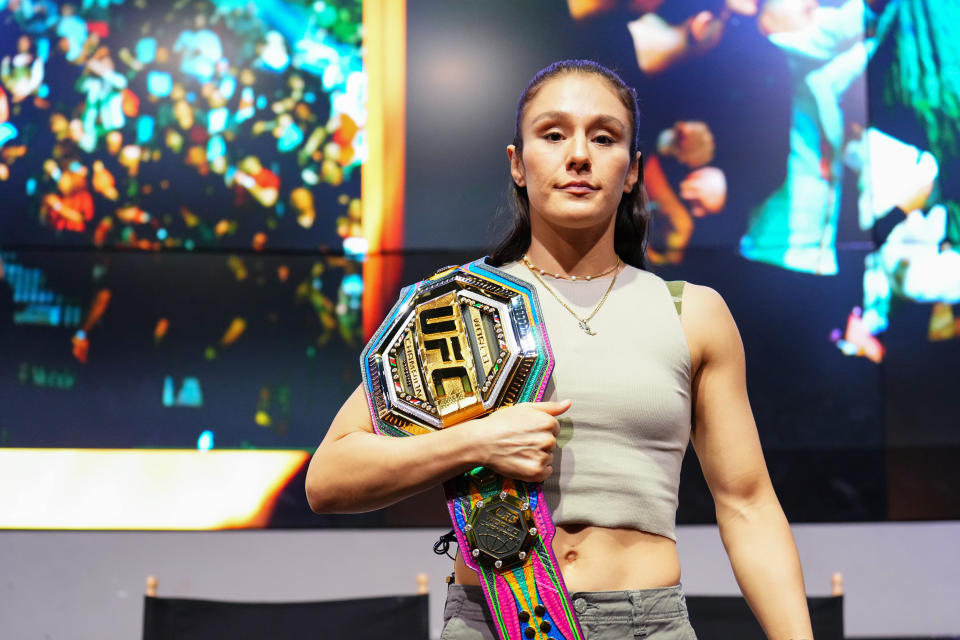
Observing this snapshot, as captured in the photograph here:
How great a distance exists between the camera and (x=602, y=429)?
1.29 metres

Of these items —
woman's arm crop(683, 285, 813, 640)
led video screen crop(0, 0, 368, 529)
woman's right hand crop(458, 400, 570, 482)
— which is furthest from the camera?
led video screen crop(0, 0, 368, 529)

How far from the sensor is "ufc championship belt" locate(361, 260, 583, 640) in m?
1.19

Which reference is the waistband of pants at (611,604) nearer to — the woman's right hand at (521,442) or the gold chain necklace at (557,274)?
the woman's right hand at (521,442)

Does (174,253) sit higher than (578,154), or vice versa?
(174,253)

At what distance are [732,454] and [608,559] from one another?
271 mm

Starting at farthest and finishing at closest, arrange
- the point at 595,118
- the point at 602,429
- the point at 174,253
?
the point at 174,253, the point at 595,118, the point at 602,429

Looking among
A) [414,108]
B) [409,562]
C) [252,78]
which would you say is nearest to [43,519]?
[409,562]

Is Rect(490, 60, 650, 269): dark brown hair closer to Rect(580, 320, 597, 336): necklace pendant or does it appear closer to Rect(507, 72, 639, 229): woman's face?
Rect(507, 72, 639, 229): woman's face

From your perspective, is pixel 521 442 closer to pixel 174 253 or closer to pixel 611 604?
pixel 611 604

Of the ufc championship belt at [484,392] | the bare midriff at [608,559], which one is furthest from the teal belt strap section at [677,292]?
the bare midriff at [608,559]

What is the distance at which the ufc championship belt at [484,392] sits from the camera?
1191 millimetres

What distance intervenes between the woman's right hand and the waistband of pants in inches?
6.8

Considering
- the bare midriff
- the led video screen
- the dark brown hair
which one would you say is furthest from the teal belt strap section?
the led video screen

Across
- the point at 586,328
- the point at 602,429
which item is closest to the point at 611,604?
the point at 602,429
